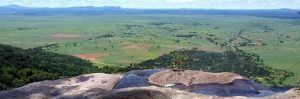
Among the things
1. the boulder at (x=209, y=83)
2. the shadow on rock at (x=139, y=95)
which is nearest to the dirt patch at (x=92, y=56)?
the boulder at (x=209, y=83)

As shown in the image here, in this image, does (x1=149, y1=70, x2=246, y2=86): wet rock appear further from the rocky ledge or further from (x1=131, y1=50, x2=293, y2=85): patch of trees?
(x1=131, y1=50, x2=293, y2=85): patch of trees

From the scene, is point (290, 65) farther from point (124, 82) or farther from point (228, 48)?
point (124, 82)

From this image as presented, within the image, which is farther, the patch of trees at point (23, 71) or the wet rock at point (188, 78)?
the patch of trees at point (23, 71)

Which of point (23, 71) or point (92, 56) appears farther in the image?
point (92, 56)

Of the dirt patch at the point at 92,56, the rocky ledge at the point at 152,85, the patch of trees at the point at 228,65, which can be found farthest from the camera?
the dirt patch at the point at 92,56

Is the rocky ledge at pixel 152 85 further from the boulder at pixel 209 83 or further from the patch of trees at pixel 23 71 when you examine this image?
the patch of trees at pixel 23 71

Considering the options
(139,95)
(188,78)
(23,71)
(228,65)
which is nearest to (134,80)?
(188,78)

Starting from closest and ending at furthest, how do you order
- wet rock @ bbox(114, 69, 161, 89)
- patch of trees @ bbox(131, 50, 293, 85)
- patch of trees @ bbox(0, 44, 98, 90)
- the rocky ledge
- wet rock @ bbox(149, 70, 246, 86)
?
the rocky ledge → wet rock @ bbox(114, 69, 161, 89) → wet rock @ bbox(149, 70, 246, 86) → patch of trees @ bbox(0, 44, 98, 90) → patch of trees @ bbox(131, 50, 293, 85)

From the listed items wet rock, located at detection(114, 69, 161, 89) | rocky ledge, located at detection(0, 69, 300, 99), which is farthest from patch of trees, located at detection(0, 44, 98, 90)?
wet rock, located at detection(114, 69, 161, 89)

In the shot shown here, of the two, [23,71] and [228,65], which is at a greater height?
[23,71]

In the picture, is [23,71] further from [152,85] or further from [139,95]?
[139,95]

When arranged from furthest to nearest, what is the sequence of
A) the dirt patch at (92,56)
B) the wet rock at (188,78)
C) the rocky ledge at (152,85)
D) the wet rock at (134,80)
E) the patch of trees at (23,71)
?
the dirt patch at (92,56)
the patch of trees at (23,71)
the wet rock at (188,78)
the wet rock at (134,80)
the rocky ledge at (152,85)

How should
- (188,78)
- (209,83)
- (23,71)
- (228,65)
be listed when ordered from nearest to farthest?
(209,83) → (188,78) → (23,71) → (228,65)
